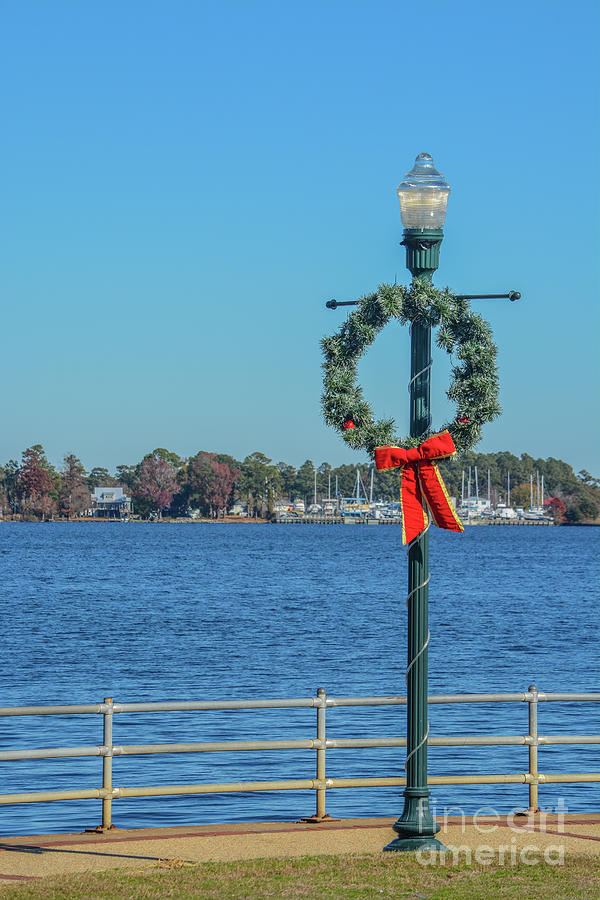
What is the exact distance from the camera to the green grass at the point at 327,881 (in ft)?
29.6

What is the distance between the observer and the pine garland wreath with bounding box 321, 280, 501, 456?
10.9 m

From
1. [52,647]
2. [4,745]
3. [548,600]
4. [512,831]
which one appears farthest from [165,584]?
[512,831]

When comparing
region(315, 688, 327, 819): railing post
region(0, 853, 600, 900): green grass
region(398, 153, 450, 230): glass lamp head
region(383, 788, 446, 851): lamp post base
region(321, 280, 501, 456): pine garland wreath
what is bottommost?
region(0, 853, 600, 900): green grass

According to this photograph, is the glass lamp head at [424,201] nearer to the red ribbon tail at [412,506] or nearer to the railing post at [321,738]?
the red ribbon tail at [412,506]

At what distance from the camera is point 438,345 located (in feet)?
36.6

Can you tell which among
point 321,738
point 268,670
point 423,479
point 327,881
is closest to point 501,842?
point 321,738

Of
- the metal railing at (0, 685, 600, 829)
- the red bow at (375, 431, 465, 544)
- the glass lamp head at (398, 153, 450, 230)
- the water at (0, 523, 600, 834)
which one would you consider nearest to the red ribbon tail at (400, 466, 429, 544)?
the red bow at (375, 431, 465, 544)

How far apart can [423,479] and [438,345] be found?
1227mm

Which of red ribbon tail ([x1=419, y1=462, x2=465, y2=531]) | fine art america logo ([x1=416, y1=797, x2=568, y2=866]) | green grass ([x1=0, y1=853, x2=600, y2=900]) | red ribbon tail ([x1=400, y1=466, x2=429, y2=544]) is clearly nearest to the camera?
green grass ([x1=0, y1=853, x2=600, y2=900])

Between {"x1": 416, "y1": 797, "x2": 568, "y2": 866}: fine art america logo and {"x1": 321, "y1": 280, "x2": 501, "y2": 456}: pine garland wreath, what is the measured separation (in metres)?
3.30

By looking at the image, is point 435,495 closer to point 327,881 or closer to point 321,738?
point 321,738

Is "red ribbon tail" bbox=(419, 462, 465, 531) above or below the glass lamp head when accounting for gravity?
below

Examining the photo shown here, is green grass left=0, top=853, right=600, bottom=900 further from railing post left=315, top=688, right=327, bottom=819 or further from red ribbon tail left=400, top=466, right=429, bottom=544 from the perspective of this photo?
red ribbon tail left=400, top=466, right=429, bottom=544

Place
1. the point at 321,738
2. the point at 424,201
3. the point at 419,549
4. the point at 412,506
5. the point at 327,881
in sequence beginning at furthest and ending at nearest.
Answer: the point at 321,738
the point at 424,201
the point at 412,506
the point at 419,549
the point at 327,881
